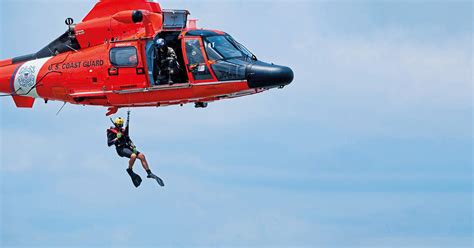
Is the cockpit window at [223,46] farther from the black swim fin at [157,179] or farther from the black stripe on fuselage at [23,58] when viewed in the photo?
the black stripe on fuselage at [23,58]

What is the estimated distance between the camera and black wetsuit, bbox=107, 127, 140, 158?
3803 cm

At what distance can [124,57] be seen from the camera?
37188 mm

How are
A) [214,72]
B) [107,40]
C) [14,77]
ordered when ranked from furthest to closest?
[14,77] < [107,40] < [214,72]

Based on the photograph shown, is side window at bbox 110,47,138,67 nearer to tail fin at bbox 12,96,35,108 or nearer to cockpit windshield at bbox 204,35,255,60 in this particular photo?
cockpit windshield at bbox 204,35,255,60

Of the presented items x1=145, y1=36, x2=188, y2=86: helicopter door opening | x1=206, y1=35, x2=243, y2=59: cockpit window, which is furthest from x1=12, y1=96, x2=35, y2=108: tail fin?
x1=206, y1=35, x2=243, y2=59: cockpit window

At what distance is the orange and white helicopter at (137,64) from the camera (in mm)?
35750

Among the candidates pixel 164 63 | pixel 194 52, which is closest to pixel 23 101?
pixel 164 63

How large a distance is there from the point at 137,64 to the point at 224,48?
2845 mm

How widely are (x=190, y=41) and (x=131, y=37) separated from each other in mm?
2258

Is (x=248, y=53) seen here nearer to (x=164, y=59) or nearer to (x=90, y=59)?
(x=164, y=59)

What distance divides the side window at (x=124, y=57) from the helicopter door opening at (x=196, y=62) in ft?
6.10

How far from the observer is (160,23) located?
37.2 m

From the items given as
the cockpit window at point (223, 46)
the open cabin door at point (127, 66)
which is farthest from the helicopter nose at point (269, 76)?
the open cabin door at point (127, 66)

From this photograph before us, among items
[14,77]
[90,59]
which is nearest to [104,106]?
[90,59]
